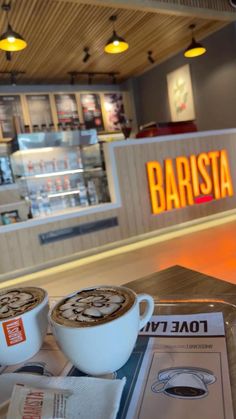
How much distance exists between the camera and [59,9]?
14.6 feet

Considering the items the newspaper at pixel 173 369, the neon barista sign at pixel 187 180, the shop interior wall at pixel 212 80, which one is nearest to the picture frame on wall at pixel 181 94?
the shop interior wall at pixel 212 80

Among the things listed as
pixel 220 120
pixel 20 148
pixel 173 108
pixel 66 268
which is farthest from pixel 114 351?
pixel 173 108

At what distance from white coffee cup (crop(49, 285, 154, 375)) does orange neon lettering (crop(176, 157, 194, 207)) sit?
385 cm

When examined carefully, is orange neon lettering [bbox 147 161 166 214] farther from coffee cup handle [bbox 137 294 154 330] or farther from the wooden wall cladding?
coffee cup handle [bbox 137 294 154 330]

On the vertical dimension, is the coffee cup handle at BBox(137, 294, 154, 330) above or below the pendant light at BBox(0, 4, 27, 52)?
below

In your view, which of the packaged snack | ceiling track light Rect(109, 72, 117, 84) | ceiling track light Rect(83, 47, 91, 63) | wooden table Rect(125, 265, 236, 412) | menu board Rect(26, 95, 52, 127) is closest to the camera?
the packaged snack

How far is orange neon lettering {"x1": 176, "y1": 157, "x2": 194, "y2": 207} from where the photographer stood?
425cm

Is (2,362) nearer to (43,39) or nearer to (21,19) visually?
(21,19)

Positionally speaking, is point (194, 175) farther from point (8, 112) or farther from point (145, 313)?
point (8, 112)

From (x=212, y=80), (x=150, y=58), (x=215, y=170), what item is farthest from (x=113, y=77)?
(x=215, y=170)

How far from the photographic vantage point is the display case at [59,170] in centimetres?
372

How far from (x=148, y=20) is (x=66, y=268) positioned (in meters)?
4.14

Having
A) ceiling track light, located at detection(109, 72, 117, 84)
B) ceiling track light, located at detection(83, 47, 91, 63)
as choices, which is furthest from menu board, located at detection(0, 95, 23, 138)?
ceiling track light, located at detection(109, 72, 117, 84)

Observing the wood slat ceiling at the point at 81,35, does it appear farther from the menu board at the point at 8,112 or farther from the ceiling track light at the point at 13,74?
the menu board at the point at 8,112
